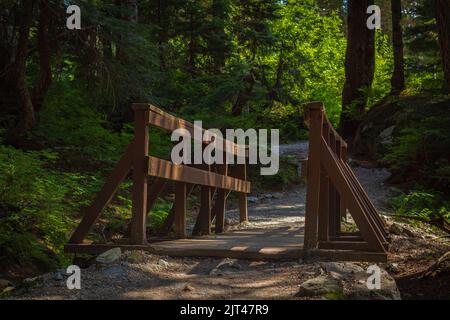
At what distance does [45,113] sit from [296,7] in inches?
1059

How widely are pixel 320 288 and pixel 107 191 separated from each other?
282 cm

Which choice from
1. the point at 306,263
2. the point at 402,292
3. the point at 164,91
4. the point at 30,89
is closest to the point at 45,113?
the point at 30,89

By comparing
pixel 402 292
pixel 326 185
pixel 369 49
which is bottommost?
pixel 402 292

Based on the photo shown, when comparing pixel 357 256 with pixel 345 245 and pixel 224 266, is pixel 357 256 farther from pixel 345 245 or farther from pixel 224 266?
pixel 224 266

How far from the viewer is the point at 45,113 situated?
13938mm

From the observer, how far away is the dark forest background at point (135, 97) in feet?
26.7

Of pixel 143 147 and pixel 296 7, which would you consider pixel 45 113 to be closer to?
pixel 143 147

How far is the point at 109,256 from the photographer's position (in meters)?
5.50

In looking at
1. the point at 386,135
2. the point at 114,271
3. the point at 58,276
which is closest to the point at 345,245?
the point at 114,271

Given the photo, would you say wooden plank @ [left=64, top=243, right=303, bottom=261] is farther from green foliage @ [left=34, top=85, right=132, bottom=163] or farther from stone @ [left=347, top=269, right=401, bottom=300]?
green foliage @ [left=34, top=85, right=132, bottom=163]

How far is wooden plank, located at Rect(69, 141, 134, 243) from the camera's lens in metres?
5.98

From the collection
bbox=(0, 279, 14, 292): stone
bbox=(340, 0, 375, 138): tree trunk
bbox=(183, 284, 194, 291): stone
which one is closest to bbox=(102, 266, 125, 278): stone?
bbox=(183, 284, 194, 291): stone

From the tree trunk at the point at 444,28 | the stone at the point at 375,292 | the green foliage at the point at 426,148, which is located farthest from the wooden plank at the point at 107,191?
the green foliage at the point at 426,148

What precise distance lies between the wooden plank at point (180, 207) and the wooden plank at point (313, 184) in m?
1.96
